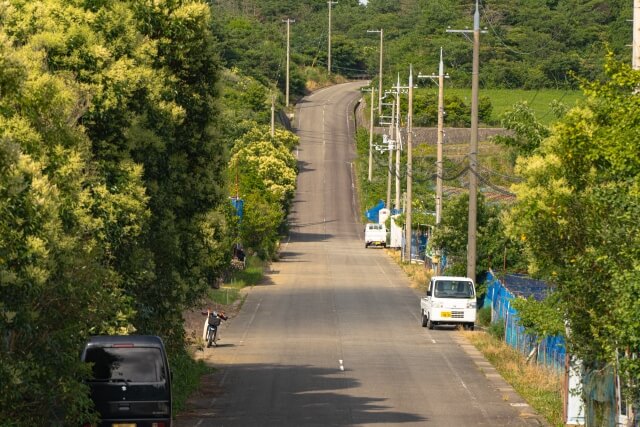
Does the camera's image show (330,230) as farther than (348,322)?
Yes

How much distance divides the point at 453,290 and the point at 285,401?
1754 cm

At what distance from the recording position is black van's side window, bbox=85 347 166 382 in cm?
1994

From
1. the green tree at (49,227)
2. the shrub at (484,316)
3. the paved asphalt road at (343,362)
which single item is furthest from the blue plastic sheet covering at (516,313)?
the green tree at (49,227)

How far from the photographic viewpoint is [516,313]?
117 feet

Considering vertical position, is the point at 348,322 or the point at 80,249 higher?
the point at 80,249

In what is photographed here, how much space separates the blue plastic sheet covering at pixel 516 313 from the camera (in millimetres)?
32219

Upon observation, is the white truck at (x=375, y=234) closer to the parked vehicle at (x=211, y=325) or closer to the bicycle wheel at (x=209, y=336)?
the parked vehicle at (x=211, y=325)

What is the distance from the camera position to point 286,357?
3650 cm

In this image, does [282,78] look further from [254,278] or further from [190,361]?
[190,361]

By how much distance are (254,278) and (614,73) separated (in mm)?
46835

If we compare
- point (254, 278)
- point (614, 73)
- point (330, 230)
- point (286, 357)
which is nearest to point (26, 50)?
point (614, 73)

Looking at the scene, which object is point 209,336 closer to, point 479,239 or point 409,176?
point 479,239

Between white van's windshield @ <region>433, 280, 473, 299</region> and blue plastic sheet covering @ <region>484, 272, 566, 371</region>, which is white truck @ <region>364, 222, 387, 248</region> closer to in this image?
blue plastic sheet covering @ <region>484, 272, 566, 371</region>

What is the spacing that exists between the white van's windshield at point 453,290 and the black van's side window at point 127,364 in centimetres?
2556
